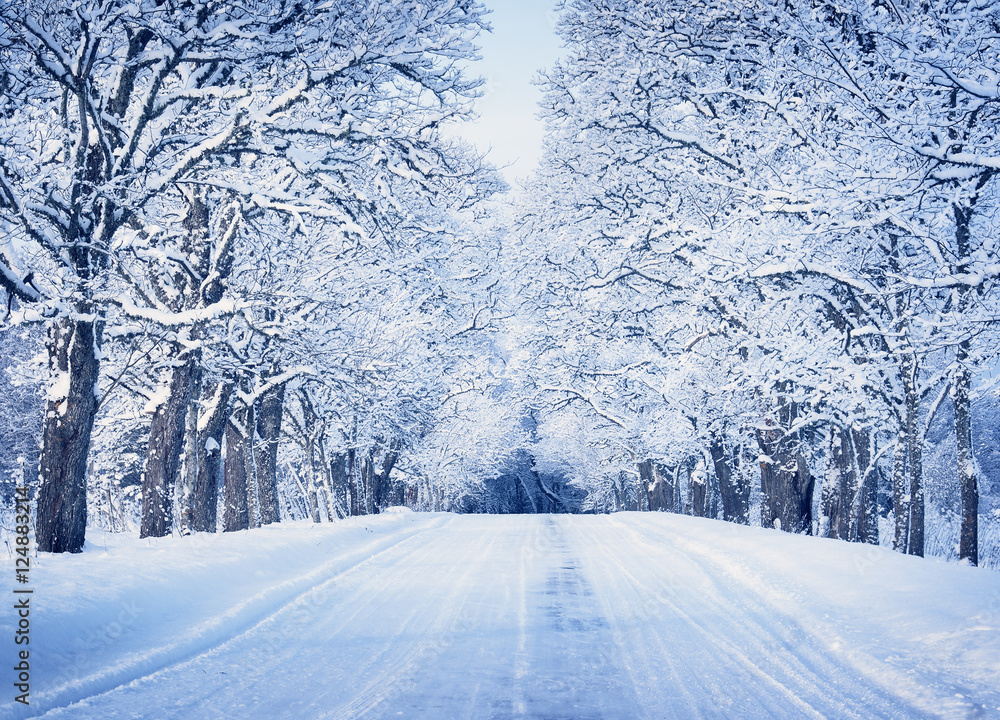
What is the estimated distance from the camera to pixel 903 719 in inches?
166

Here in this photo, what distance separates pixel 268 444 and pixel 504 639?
1405cm

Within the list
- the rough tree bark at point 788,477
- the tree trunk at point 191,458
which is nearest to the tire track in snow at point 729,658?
the tree trunk at point 191,458

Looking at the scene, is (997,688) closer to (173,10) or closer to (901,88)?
(901,88)

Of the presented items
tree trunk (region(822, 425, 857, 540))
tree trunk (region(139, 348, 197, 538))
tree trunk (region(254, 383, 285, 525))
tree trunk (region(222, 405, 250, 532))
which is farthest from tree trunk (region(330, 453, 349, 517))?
tree trunk (region(822, 425, 857, 540))

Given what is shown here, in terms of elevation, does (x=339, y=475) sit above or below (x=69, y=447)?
below

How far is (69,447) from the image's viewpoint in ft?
29.8

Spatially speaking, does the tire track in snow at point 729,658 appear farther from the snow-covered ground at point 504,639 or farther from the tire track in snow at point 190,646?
the tire track in snow at point 190,646

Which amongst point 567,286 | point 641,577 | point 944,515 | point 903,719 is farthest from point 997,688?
point 944,515

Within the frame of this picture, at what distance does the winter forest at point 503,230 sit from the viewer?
868cm

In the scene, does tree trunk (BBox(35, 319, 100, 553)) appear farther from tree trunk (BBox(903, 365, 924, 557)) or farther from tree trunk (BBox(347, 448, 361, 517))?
tree trunk (BBox(347, 448, 361, 517))

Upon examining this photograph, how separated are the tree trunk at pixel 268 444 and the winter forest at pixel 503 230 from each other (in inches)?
4.5

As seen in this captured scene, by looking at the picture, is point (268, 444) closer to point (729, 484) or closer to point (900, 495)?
point (900, 495)

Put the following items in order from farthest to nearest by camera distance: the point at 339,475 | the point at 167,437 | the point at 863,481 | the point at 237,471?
1. the point at 339,475
2. the point at 863,481
3. the point at 237,471
4. the point at 167,437

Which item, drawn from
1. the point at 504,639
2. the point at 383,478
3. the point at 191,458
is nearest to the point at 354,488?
the point at 383,478
